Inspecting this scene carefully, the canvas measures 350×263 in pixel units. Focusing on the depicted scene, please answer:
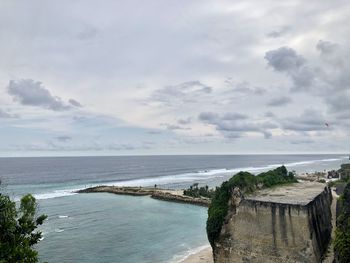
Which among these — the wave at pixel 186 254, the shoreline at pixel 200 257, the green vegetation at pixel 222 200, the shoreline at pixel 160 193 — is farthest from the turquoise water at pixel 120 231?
the green vegetation at pixel 222 200

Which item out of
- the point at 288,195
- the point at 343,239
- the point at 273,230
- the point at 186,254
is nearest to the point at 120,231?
the point at 186,254

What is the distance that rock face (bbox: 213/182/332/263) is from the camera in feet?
70.0

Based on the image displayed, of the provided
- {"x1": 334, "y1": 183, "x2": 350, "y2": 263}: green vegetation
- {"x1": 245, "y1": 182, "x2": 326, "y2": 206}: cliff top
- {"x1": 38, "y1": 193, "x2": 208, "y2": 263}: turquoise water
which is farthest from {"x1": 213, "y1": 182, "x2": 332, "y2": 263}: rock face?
{"x1": 38, "y1": 193, "x2": 208, "y2": 263}: turquoise water

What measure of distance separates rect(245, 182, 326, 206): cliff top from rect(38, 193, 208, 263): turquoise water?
33.3 ft

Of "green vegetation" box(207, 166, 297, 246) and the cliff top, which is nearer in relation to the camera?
the cliff top

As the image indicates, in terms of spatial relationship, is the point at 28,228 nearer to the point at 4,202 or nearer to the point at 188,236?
the point at 4,202

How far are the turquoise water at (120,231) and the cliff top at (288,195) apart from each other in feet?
33.3

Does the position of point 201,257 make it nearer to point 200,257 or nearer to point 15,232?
point 200,257

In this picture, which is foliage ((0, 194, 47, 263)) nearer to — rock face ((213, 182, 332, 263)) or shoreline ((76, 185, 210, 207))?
rock face ((213, 182, 332, 263))

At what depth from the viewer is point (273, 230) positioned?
2225cm

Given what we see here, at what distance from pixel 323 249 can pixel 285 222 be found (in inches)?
183

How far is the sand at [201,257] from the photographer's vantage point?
2878 cm

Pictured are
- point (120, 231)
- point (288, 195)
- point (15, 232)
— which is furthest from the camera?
point (120, 231)

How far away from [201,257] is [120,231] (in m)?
12.9
